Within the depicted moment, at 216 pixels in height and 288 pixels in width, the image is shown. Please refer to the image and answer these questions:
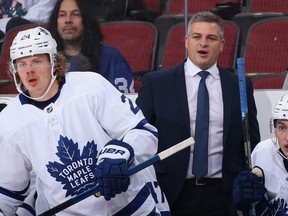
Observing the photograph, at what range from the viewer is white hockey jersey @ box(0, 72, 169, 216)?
3094 mm

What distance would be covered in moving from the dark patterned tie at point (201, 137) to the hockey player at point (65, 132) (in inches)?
14.7

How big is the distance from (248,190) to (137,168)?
444 mm

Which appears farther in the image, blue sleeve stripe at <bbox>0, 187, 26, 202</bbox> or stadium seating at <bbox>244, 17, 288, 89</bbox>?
stadium seating at <bbox>244, 17, 288, 89</bbox>

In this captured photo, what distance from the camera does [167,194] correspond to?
3.61 meters

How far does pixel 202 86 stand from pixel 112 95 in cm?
64

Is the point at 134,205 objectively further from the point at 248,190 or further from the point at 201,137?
the point at 201,137

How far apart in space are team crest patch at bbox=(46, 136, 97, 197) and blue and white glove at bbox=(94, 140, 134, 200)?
162mm

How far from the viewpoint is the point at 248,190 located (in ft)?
10.5

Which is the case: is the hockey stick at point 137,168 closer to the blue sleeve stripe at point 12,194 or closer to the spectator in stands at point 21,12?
the blue sleeve stripe at point 12,194

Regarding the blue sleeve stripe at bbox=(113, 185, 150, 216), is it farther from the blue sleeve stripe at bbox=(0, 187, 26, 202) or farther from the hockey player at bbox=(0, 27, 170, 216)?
the blue sleeve stripe at bbox=(0, 187, 26, 202)

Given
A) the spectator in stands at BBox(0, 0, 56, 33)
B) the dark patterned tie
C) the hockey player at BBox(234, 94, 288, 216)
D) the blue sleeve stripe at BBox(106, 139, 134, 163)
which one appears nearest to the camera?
the blue sleeve stripe at BBox(106, 139, 134, 163)

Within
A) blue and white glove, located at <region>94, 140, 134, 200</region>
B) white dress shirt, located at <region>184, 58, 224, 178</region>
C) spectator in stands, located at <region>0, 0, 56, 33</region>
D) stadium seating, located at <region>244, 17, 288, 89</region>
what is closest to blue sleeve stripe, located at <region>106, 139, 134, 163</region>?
blue and white glove, located at <region>94, 140, 134, 200</region>

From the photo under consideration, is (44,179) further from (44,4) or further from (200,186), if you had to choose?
(44,4)

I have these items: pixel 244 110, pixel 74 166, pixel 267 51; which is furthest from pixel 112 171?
pixel 267 51
